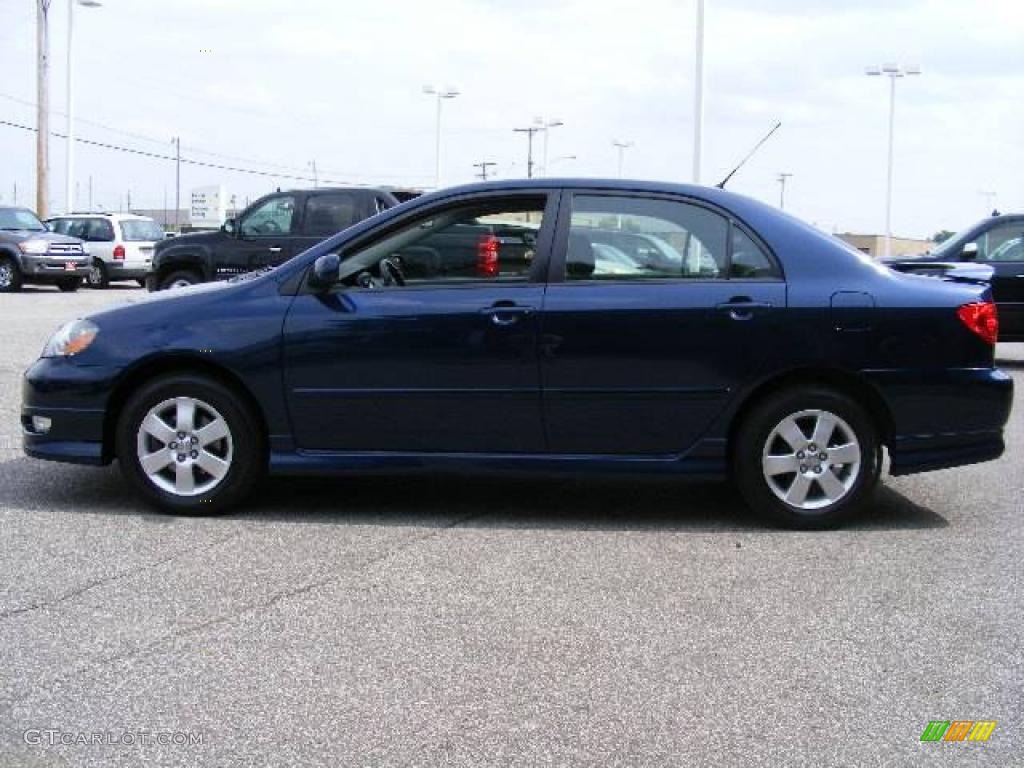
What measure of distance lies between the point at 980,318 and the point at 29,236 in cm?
2433

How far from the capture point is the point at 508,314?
5797 millimetres

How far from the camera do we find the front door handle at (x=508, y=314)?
579 cm

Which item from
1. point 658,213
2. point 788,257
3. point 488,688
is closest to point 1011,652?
point 488,688

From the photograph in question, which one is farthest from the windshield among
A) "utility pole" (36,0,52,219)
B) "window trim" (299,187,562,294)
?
"window trim" (299,187,562,294)

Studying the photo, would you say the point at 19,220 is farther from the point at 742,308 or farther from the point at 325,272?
the point at 742,308

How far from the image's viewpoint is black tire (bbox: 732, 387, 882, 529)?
19.0 feet

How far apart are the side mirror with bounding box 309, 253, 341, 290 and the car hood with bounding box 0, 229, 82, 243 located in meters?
22.5

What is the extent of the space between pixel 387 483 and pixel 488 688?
3147 millimetres

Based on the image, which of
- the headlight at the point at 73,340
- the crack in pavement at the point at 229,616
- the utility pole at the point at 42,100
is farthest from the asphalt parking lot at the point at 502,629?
the utility pole at the point at 42,100

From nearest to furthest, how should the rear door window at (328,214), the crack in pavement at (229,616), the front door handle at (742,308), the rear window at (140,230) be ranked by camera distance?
the crack in pavement at (229,616), the front door handle at (742,308), the rear door window at (328,214), the rear window at (140,230)

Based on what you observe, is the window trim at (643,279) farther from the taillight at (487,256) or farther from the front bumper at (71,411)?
the front bumper at (71,411)

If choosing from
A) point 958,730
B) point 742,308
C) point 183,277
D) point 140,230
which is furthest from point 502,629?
point 140,230

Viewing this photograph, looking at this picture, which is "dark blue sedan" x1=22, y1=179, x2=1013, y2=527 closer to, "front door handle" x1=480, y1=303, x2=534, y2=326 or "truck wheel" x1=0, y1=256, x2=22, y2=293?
"front door handle" x1=480, y1=303, x2=534, y2=326

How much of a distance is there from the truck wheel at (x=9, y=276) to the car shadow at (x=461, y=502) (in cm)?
2086
